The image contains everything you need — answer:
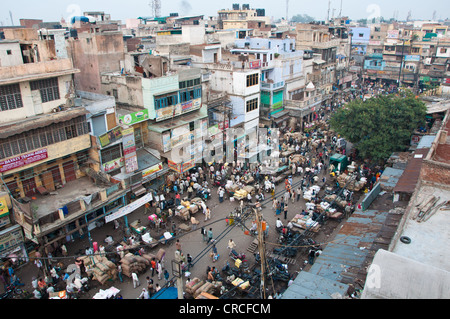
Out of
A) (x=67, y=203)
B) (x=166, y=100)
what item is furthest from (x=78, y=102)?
(x=166, y=100)

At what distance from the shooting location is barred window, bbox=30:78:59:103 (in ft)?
66.9

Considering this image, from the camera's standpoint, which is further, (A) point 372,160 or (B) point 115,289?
(A) point 372,160

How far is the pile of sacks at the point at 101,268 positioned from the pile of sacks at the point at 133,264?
55 cm

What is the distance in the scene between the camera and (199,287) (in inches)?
669

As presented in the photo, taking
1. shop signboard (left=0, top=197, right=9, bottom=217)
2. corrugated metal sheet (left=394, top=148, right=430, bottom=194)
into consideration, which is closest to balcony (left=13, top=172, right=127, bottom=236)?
shop signboard (left=0, top=197, right=9, bottom=217)

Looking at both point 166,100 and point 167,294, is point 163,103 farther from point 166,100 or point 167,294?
point 167,294

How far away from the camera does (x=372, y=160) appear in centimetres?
3147

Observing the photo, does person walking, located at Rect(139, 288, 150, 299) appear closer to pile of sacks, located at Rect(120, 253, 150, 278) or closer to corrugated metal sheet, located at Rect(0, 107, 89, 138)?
pile of sacks, located at Rect(120, 253, 150, 278)

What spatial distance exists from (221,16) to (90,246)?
82371mm

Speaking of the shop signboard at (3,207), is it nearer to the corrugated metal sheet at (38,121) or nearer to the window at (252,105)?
the corrugated metal sheet at (38,121)

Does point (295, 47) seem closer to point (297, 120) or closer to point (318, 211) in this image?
point (297, 120)

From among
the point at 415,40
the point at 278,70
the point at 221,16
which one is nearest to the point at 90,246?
the point at 278,70

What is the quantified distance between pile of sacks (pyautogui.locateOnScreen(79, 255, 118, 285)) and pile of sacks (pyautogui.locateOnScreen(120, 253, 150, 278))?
0.55 m

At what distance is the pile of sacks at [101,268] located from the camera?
18312 millimetres
